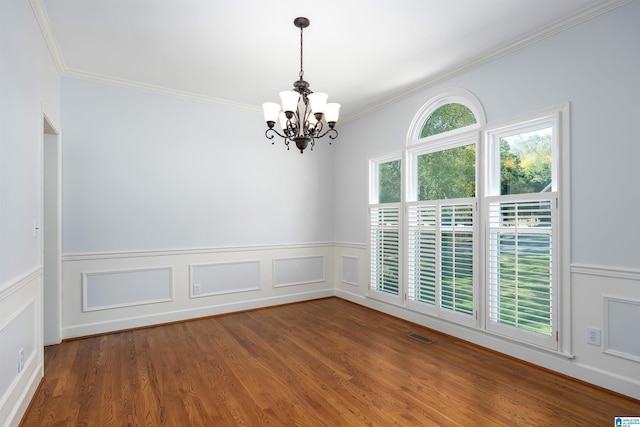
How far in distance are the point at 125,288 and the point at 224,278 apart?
118 centimetres

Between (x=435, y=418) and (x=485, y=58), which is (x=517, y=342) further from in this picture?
(x=485, y=58)

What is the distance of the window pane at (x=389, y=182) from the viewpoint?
4473 millimetres

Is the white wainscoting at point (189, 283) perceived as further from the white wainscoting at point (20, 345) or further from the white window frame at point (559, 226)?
the white window frame at point (559, 226)

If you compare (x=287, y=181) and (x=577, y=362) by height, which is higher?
(x=287, y=181)

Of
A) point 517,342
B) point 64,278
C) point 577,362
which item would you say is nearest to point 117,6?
point 64,278

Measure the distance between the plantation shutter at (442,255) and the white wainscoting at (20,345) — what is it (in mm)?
3641

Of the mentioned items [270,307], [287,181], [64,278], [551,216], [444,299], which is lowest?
Result: [270,307]

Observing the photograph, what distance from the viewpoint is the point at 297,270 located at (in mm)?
5242

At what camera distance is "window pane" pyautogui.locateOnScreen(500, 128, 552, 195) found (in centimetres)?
295

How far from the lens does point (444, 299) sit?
373 cm

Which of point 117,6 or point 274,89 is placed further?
point 274,89

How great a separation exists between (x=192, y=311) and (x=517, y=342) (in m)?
3.69

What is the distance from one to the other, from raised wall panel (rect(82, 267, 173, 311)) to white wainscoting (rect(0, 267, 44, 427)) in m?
1.03

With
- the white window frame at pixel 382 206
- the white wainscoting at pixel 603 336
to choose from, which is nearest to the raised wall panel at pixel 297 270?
the white window frame at pixel 382 206
